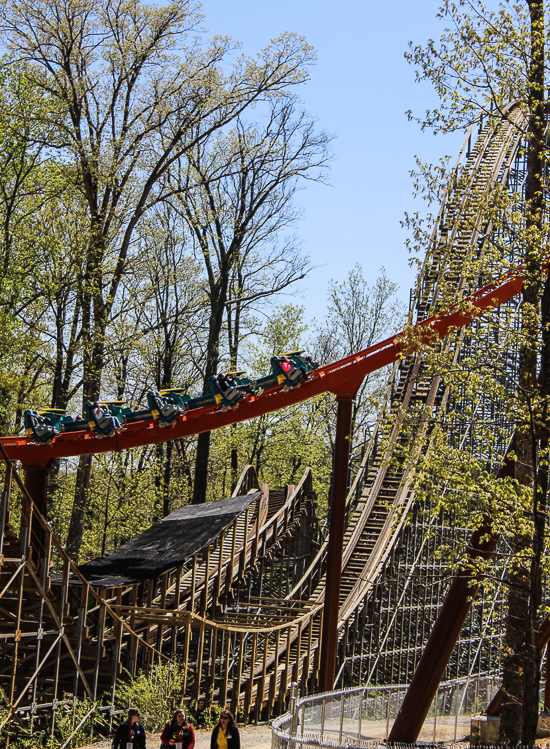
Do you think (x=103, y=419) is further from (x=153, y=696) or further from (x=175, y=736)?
(x=175, y=736)

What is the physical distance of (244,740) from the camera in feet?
42.7

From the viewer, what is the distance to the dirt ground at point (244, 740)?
1179 cm

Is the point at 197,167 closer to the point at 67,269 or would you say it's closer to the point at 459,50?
the point at 67,269

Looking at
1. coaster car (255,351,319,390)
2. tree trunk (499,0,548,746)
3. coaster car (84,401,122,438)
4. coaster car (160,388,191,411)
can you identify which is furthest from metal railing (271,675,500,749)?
coaster car (84,401,122,438)

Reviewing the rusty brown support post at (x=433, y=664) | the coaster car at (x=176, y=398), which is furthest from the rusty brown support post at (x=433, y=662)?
the coaster car at (x=176, y=398)

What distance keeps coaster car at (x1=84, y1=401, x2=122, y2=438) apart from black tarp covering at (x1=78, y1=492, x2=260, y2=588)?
2387mm

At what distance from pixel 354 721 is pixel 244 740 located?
3.21 metres

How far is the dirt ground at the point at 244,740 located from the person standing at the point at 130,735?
9.64 ft

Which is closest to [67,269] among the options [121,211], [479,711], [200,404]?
[121,211]

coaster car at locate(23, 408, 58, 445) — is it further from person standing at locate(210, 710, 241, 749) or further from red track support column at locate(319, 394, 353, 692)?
person standing at locate(210, 710, 241, 749)

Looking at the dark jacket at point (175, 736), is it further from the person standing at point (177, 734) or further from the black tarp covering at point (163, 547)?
the black tarp covering at point (163, 547)

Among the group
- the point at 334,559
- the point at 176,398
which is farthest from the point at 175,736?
the point at 176,398

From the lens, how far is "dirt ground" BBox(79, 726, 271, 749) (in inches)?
464

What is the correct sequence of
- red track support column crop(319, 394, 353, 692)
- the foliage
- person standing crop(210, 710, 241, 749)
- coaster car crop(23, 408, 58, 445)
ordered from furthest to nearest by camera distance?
coaster car crop(23, 408, 58, 445) < red track support column crop(319, 394, 353, 692) < the foliage < person standing crop(210, 710, 241, 749)
